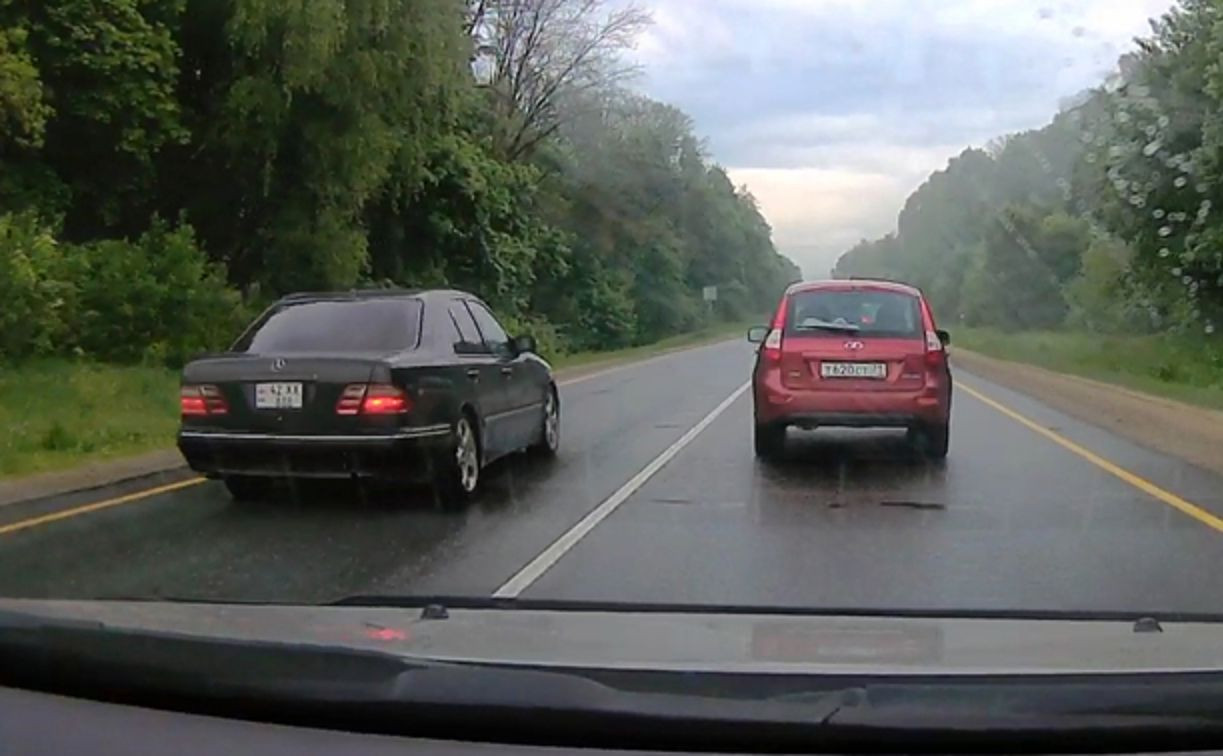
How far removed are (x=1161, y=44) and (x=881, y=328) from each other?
23.8 meters

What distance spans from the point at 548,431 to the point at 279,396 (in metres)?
4.54

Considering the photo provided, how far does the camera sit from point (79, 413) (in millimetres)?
18500

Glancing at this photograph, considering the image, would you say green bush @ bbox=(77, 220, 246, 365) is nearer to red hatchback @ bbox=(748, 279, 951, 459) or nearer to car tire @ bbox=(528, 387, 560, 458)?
car tire @ bbox=(528, 387, 560, 458)

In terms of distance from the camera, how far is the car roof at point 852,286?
49.0 ft

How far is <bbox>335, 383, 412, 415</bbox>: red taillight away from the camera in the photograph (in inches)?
421

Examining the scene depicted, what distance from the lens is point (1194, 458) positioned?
1531cm

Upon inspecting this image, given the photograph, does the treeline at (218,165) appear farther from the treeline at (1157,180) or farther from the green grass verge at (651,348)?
the treeline at (1157,180)

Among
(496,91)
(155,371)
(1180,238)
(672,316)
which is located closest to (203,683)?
(155,371)

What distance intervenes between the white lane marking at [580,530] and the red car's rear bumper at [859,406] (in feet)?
4.01

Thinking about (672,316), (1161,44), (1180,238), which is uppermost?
(1161,44)

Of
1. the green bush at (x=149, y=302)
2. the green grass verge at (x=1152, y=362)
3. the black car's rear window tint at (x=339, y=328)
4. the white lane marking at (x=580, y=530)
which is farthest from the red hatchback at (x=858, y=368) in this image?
the green bush at (x=149, y=302)

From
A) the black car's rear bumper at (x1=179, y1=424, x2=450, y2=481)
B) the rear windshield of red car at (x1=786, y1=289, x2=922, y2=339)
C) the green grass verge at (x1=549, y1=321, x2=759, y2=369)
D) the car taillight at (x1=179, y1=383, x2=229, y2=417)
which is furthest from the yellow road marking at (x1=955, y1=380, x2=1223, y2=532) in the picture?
the green grass verge at (x1=549, y1=321, x2=759, y2=369)

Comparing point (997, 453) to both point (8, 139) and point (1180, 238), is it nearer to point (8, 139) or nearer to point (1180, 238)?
point (8, 139)

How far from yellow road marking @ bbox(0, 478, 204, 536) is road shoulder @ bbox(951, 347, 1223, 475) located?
8.93 m
